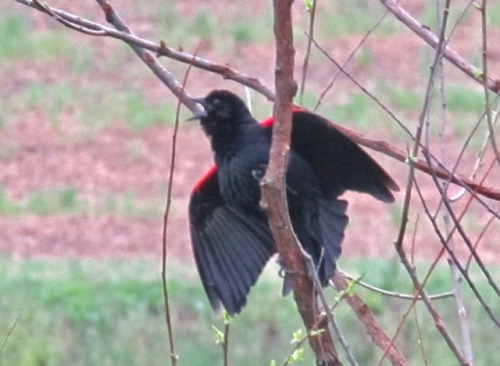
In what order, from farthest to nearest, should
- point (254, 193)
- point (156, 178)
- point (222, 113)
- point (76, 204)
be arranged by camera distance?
point (156, 178), point (76, 204), point (222, 113), point (254, 193)

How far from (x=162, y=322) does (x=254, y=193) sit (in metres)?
4.14

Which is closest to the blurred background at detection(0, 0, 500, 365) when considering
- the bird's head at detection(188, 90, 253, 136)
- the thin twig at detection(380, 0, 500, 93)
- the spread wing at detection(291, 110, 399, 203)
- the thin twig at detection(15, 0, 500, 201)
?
the bird's head at detection(188, 90, 253, 136)

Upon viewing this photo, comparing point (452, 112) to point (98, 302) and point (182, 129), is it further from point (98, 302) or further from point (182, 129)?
point (98, 302)

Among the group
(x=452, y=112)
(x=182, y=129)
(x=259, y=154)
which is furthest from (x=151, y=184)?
(x=259, y=154)

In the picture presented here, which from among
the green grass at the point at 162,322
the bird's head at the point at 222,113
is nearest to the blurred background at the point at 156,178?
the green grass at the point at 162,322

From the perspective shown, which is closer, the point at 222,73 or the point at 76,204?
the point at 222,73

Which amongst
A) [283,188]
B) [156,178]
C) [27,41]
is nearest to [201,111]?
[283,188]

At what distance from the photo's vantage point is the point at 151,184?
43.4 ft

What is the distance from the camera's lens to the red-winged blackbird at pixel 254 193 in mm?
3664

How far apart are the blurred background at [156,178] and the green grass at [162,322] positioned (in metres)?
0.01

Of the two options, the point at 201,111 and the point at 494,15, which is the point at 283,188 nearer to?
the point at 201,111

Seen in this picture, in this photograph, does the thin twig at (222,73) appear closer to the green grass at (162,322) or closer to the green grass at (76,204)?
the green grass at (162,322)

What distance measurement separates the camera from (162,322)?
8.02m

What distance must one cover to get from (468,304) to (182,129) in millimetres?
7141
